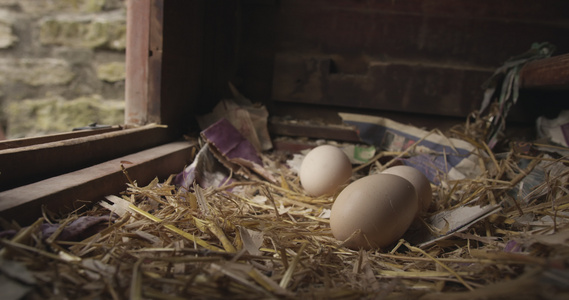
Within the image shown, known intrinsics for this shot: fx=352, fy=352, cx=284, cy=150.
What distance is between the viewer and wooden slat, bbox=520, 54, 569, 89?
147cm

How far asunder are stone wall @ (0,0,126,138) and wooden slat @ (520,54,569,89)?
7.94 feet

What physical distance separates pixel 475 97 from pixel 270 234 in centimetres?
173

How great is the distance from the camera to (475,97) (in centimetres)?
213

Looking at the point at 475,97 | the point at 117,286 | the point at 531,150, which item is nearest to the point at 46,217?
the point at 117,286

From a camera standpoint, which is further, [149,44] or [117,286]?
[149,44]

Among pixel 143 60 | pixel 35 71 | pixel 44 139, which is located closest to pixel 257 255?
pixel 44 139

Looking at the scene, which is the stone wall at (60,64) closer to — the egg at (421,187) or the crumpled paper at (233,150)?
the crumpled paper at (233,150)

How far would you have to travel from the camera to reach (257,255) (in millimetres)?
891

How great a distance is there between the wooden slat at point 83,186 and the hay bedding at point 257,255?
0.15 feet

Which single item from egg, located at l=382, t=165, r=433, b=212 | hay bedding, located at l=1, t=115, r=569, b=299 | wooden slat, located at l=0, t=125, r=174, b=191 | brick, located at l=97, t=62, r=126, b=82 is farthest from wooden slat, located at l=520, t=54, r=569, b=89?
brick, located at l=97, t=62, r=126, b=82

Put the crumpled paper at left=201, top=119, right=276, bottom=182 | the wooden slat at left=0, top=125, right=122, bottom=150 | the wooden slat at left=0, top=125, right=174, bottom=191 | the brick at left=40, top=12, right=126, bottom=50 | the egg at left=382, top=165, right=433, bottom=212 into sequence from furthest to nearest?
the brick at left=40, top=12, right=126, bottom=50, the crumpled paper at left=201, top=119, right=276, bottom=182, the egg at left=382, top=165, right=433, bottom=212, the wooden slat at left=0, top=125, right=122, bottom=150, the wooden slat at left=0, top=125, right=174, bottom=191

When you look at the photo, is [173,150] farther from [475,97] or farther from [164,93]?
[475,97]

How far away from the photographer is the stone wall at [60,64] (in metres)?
2.41

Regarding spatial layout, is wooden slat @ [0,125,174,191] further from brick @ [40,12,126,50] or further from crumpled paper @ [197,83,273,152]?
brick @ [40,12,126,50]
